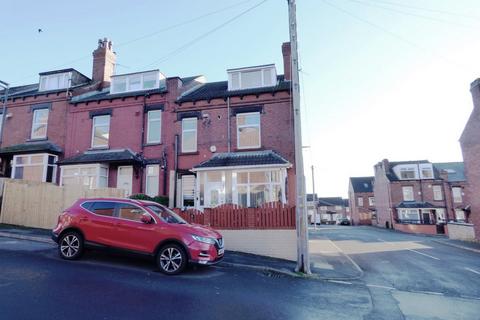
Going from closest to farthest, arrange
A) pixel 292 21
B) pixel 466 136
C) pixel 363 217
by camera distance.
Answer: pixel 292 21
pixel 466 136
pixel 363 217

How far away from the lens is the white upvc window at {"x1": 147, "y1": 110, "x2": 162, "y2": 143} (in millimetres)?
18250

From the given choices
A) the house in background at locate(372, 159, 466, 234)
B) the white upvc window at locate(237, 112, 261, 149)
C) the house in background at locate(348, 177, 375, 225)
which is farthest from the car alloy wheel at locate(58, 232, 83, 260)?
the house in background at locate(348, 177, 375, 225)

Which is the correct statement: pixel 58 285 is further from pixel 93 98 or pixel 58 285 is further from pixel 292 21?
pixel 93 98

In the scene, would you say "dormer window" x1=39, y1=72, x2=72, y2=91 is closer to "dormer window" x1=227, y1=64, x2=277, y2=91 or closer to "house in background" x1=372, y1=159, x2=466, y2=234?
"dormer window" x1=227, y1=64, x2=277, y2=91

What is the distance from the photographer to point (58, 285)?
6.09m

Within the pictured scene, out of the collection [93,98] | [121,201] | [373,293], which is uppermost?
[93,98]

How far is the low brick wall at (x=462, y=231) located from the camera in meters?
23.4

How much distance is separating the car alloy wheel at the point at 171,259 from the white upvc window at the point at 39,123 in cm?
1692

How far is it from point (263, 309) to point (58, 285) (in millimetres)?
4242

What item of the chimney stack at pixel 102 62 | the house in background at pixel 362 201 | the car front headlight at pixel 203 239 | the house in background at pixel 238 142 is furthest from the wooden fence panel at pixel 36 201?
the house in background at pixel 362 201

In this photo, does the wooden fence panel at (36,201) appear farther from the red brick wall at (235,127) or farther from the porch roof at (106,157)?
the red brick wall at (235,127)

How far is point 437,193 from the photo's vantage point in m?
43.6

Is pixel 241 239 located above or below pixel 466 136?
below

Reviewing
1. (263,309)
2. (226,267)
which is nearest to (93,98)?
(226,267)
